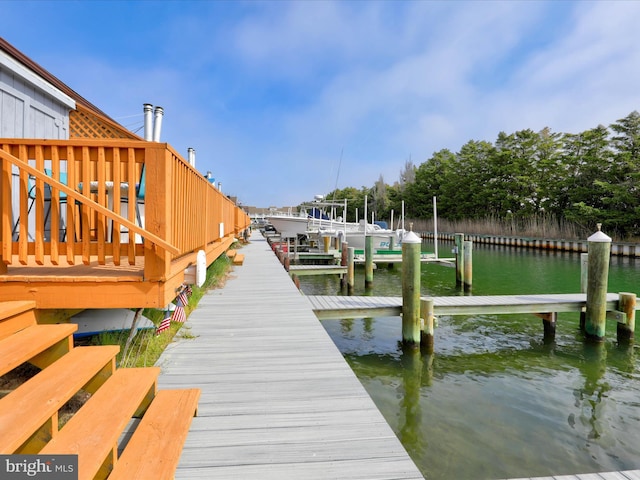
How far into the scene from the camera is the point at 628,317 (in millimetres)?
6887

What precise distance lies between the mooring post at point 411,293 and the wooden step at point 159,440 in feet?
14.7

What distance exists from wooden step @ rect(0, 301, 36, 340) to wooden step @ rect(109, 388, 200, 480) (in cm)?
103

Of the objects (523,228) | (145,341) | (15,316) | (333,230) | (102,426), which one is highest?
(523,228)

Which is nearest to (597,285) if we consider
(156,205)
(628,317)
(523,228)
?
(628,317)

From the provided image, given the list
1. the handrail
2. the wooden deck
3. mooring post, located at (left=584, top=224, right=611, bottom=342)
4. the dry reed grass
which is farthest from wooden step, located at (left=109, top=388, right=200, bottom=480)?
the dry reed grass

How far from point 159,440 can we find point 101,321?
234cm

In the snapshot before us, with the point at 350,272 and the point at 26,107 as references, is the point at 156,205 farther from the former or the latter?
the point at 350,272

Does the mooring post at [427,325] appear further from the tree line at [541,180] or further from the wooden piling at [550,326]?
the tree line at [541,180]

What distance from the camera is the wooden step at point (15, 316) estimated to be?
2.32 metres

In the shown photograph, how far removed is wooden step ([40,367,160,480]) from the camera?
162 centimetres

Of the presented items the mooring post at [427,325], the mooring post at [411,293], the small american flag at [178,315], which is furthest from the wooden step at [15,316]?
the mooring post at [427,325]

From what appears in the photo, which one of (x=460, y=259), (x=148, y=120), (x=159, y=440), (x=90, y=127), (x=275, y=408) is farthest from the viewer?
(x=460, y=259)

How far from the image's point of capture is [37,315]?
8.98 ft

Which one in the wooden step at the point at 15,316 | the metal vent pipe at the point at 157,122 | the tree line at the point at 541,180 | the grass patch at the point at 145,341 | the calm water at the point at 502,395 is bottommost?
the calm water at the point at 502,395
